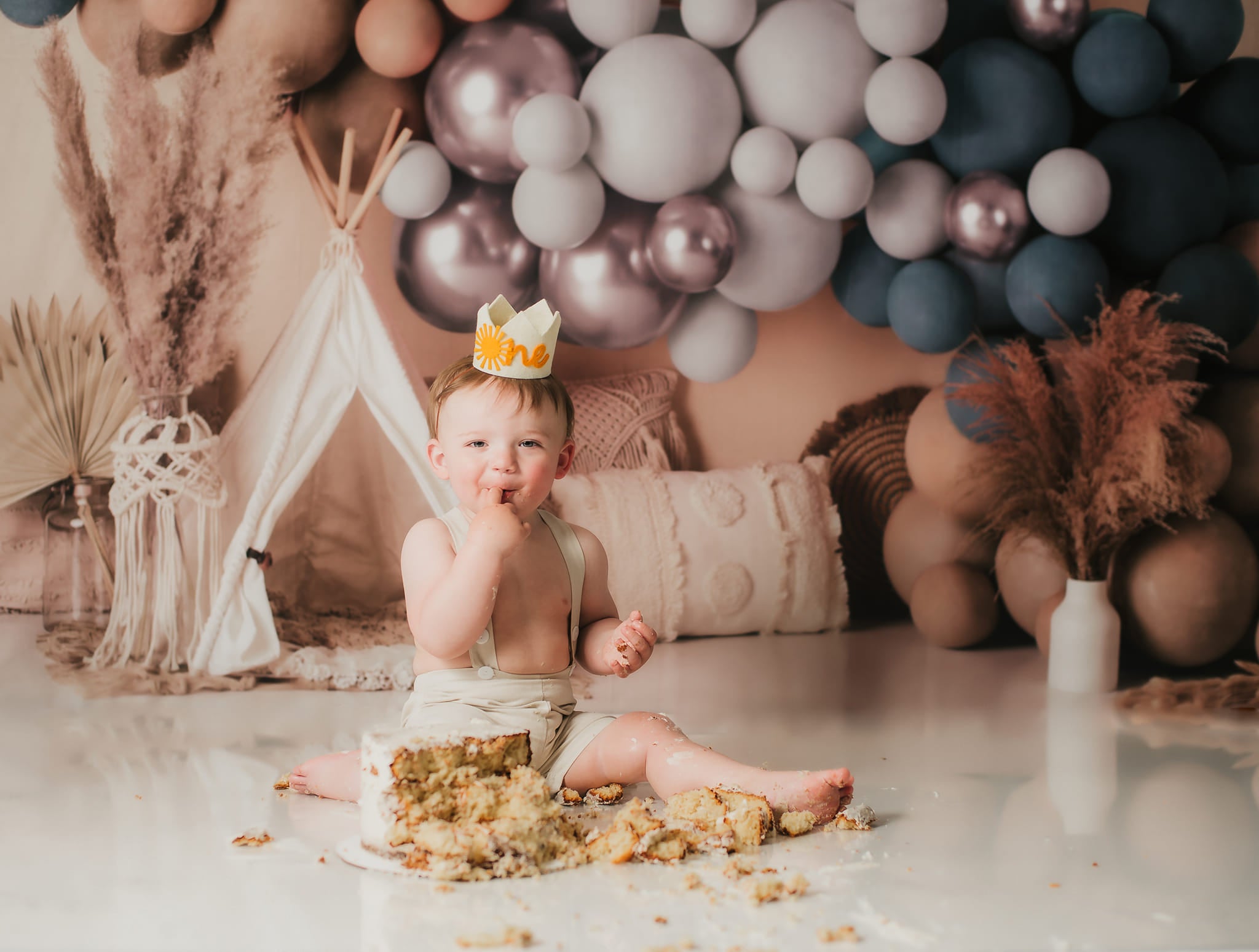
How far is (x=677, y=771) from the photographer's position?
1.69m

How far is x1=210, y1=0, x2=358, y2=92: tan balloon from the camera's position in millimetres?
2545

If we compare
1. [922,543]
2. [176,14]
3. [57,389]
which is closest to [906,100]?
[922,543]

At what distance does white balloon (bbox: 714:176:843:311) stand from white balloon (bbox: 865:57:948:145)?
0.24 m

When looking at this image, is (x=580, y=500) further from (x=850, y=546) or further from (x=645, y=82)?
(x=645, y=82)

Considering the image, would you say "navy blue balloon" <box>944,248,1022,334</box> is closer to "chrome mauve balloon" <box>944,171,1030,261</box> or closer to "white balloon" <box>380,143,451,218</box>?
"chrome mauve balloon" <box>944,171,1030,261</box>

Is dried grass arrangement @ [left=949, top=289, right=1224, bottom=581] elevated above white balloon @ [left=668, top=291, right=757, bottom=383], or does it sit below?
below

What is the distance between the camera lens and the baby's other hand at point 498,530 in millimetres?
1609

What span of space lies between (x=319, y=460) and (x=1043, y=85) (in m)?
1.85

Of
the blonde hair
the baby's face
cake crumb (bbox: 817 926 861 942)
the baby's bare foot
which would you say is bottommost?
cake crumb (bbox: 817 926 861 942)

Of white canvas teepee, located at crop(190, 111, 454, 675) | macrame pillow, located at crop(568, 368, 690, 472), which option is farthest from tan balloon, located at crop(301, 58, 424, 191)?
macrame pillow, located at crop(568, 368, 690, 472)

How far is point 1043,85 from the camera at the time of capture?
8.68 feet

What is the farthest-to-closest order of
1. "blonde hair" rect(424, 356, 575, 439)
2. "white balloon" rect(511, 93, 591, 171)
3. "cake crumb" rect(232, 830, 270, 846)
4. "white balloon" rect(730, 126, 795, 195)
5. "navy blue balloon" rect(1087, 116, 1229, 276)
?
1. "navy blue balloon" rect(1087, 116, 1229, 276)
2. "white balloon" rect(730, 126, 795, 195)
3. "white balloon" rect(511, 93, 591, 171)
4. "blonde hair" rect(424, 356, 575, 439)
5. "cake crumb" rect(232, 830, 270, 846)

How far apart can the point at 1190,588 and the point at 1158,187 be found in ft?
2.96

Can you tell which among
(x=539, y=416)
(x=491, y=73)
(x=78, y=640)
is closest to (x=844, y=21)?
(x=491, y=73)
